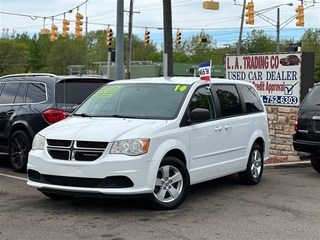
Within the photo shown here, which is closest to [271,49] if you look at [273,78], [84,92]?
[273,78]

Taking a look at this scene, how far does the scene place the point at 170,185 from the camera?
7.43 m

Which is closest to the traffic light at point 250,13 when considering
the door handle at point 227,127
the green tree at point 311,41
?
the door handle at point 227,127

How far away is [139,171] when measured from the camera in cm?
690

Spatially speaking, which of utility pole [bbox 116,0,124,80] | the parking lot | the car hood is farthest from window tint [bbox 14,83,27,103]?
utility pole [bbox 116,0,124,80]

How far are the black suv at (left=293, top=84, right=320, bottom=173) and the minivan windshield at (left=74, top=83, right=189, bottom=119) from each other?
11.0 feet

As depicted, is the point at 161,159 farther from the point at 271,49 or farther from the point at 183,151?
the point at 271,49

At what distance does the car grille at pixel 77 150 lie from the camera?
694 cm

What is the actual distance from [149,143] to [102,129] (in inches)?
25.2

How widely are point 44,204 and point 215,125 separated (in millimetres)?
2694

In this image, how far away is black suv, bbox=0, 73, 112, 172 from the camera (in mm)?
10102

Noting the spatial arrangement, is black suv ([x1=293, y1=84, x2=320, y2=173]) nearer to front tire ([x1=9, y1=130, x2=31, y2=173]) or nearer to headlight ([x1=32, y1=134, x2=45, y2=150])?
front tire ([x1=9, y1=130, x2=31, y2=173])

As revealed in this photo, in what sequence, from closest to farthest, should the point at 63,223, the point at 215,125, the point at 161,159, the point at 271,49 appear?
the point at 63,223, the point at 161,159, the point at 215,125, the point at 271,49

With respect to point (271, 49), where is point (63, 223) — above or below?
below

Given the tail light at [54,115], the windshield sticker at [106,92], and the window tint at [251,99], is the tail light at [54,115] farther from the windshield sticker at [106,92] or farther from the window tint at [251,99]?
the window tint at [251,99]
